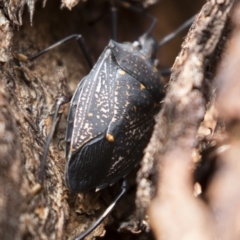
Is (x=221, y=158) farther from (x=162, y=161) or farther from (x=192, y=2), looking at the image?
(x=192, y=2)

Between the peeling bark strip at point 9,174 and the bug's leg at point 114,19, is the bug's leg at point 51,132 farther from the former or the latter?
the bug's leg at point 114,19

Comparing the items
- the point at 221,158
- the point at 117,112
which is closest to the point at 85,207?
the point at 117,112

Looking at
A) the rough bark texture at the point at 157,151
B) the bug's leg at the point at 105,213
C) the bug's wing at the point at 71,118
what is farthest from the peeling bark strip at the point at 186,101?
the bug's wing at the point at 71,118

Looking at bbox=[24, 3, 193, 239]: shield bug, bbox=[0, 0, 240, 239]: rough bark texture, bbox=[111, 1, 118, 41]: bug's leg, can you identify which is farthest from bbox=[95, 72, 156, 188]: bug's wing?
bbox=[111, 1, 118, 41]: bug's leg

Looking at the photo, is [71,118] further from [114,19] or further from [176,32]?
[176,32]

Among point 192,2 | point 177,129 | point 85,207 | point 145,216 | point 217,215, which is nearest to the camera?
point 217,215

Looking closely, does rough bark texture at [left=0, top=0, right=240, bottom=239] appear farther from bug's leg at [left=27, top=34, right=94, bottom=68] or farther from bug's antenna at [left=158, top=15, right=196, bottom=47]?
bug's antenna at [left=158, top=15, right=196, bottom=47]
